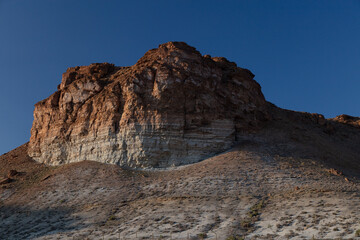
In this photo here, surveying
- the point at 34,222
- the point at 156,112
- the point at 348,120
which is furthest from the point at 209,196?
the point at 348,120

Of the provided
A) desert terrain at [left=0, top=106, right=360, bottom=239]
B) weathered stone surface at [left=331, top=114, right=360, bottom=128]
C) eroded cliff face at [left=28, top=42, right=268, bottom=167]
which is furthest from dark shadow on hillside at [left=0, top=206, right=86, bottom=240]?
weathered stone surface at [left=331, top=114, right=360, bottom=128]

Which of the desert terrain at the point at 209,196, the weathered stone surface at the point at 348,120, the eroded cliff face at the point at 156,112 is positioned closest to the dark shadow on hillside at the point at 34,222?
the desert terrain at the point at 209,196

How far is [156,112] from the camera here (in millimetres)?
30078

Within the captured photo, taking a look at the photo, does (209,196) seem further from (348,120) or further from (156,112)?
(348,120)

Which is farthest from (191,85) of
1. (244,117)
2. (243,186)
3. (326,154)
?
(326,154)

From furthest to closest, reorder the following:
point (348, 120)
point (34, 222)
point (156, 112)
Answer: point (348, 120) → point (156, 112) → point (34, 222)

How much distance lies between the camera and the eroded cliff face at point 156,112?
2950 cm

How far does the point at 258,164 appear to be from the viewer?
26141 mm

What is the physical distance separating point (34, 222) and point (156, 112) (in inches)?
509

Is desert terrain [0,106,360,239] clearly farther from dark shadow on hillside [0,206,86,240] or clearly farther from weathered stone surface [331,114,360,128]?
weathered stone surface [331,114,360,128]

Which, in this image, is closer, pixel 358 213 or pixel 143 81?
pixel 358 213

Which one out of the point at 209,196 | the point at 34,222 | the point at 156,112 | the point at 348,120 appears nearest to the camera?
the point at 209,196

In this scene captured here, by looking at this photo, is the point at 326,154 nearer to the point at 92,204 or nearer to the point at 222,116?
the point at 222,116

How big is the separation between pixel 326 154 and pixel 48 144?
27.0 meters
